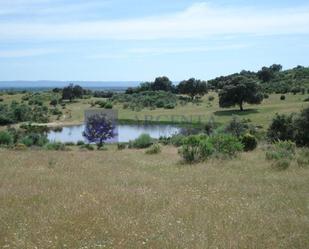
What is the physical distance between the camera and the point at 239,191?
11.2m

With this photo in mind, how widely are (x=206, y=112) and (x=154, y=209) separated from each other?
69.8 metres

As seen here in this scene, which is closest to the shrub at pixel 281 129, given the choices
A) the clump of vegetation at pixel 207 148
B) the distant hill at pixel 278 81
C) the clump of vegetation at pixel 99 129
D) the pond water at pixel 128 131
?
the clump of vegetation at pixel 207 148

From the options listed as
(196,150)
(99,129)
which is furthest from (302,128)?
(99,129)

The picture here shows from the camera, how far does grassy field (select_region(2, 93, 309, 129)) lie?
67125 millimetres

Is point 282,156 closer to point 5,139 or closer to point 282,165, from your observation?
point 282,165

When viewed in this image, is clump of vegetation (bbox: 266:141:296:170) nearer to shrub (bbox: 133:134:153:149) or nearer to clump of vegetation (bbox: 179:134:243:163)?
clump of vegetation (bbox: 179:134:243:163)

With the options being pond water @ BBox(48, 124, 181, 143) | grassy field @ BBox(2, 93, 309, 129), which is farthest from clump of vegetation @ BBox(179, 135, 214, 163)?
grassy field @ BBox(2, 93, 309, 129)

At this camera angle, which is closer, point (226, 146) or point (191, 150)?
point (191, 150)

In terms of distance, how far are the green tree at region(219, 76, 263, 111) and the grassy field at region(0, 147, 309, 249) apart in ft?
192

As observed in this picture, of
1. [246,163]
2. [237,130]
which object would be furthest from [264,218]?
[237,130]

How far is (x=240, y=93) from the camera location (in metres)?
72.9

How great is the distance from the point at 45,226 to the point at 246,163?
1138cm

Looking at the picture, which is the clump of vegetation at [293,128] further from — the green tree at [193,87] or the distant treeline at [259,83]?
the green tree at [193,87]

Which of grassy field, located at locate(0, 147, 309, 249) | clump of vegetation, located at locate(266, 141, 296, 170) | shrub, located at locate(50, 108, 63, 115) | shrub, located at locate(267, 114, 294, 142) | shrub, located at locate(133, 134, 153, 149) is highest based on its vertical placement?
grassy field, located at locate(0, 147, 309, 249)
